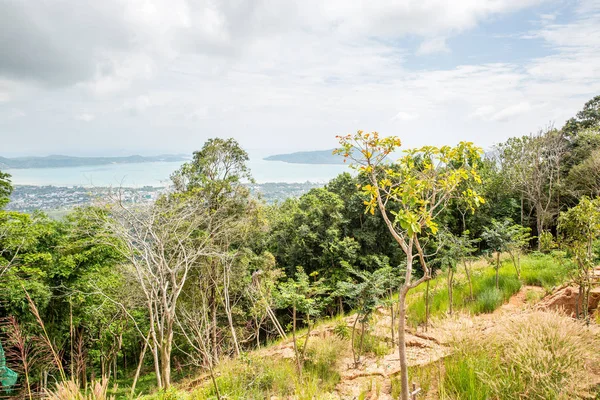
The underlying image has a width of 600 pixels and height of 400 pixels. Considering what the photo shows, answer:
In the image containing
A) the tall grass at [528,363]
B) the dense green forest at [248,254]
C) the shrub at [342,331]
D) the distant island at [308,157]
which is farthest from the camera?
the distant island at [308,157]

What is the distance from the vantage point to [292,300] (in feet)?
16.2

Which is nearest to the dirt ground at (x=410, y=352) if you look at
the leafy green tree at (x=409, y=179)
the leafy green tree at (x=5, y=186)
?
the leafy green tree at (x=409, y=179)

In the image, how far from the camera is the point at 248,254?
12.3 meters

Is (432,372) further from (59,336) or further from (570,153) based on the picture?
(570,153)

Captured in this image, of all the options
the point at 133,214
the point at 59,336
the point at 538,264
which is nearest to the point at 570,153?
the point at 538,264

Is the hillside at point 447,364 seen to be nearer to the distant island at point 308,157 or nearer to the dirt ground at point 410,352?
the dirt ground at point 410,352

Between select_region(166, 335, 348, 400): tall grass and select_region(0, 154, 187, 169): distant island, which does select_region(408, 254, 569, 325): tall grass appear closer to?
select_region(166, 335, 348, 400): tall grass

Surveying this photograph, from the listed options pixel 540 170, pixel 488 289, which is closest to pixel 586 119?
pixel 540 170

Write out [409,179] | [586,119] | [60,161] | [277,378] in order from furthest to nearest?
1. [60,161]
2. [586,119]
3. [277,378]
4. [409,179]

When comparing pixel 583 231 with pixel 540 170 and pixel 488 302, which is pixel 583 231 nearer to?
pixel 488 302

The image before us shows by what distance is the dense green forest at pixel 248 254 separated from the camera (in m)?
3.61

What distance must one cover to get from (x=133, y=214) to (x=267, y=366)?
182 inches

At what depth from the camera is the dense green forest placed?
3.61 meters

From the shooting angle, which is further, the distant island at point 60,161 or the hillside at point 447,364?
the distant island at point 60,161
